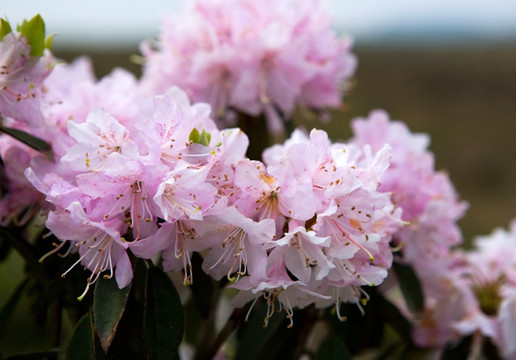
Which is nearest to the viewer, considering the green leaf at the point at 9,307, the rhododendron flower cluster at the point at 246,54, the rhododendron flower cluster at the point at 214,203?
the rhododendron flower cluster at the point at 214,203

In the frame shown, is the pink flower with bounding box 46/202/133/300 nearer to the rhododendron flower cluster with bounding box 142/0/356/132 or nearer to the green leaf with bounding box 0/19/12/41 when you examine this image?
the green leaf with bounding box 0/19/12/41

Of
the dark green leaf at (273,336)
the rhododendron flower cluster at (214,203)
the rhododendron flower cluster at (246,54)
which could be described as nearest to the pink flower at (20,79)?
the rhododendron flower cluster at (214,203)

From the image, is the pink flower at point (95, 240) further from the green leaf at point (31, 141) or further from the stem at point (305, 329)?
the stem at point (305, 329)

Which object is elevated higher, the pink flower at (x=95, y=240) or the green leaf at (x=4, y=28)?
the green leaf at (x=4, y=28)

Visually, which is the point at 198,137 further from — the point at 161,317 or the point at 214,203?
the point at 161,317

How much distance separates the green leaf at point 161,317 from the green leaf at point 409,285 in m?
0.40

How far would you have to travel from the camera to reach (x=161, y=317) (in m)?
0.71

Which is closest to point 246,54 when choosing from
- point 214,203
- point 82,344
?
point 214,203

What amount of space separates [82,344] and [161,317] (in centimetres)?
10

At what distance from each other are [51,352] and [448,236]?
2.04 ft

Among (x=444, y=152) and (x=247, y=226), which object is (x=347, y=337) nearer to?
(x=247, y=226)

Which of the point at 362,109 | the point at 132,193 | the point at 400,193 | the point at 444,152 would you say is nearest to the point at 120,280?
the point at 132,193

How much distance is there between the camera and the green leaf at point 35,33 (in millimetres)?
757

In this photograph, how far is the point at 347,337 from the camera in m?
1.02
